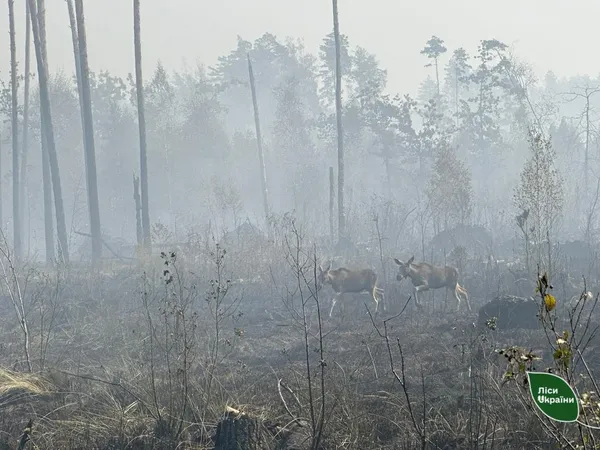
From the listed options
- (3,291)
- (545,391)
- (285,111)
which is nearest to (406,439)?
(545,391)

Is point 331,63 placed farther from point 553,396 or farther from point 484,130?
point 553,396

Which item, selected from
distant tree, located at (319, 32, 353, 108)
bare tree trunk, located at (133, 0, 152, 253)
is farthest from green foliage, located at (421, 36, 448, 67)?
bare tree trunk, located at (133, 0, 152, 253)

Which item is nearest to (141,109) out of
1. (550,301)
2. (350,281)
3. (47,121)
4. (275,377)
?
(47,121)

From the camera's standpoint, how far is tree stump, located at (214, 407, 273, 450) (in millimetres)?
7688

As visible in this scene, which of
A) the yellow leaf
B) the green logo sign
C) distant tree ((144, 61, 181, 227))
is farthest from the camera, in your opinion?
distant tree ((144, 61, 181, 227))

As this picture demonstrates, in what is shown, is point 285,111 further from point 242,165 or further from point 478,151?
point 478,151

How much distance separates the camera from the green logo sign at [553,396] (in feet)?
9.80

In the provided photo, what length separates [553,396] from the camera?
301cm

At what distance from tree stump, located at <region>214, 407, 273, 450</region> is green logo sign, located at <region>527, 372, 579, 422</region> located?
5.09 meters

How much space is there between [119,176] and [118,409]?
54.7 meters

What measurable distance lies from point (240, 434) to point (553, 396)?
5166 mm

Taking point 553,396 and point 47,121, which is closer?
point 553,396

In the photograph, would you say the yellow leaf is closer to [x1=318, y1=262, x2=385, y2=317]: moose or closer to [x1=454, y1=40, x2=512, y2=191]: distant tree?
[x1=318, y1=262, x2=385, y2=317]: moose

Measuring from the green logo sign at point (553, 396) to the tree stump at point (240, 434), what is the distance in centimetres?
509
